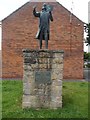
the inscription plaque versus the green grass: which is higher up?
the inscription plaque

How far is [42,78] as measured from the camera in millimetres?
14523

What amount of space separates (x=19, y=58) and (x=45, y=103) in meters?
16.6

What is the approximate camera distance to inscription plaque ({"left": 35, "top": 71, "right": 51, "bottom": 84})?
14.5m

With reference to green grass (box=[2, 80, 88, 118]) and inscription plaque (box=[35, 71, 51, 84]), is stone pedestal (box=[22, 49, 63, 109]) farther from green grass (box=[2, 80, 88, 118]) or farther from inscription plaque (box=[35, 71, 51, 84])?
green grass (box=[2, 80, 88, 118])

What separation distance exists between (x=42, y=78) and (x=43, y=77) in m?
0.05

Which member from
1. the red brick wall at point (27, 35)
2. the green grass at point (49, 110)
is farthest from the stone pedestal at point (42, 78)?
the red brick wall at point (27, 35)

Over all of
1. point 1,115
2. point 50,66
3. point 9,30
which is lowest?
point 1,115

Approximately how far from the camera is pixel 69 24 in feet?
102

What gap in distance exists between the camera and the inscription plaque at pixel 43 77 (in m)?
14.5

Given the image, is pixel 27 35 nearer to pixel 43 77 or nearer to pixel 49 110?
pixel 43 77

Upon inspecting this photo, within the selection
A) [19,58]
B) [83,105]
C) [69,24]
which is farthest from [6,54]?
[83,105]

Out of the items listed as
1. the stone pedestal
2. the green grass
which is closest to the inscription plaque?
the stone pedestal

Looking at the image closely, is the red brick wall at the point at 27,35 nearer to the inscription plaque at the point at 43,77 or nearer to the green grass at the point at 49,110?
the green grass at the point at 49,110

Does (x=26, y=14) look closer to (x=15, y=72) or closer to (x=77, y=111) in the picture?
(x=15, y=72)
